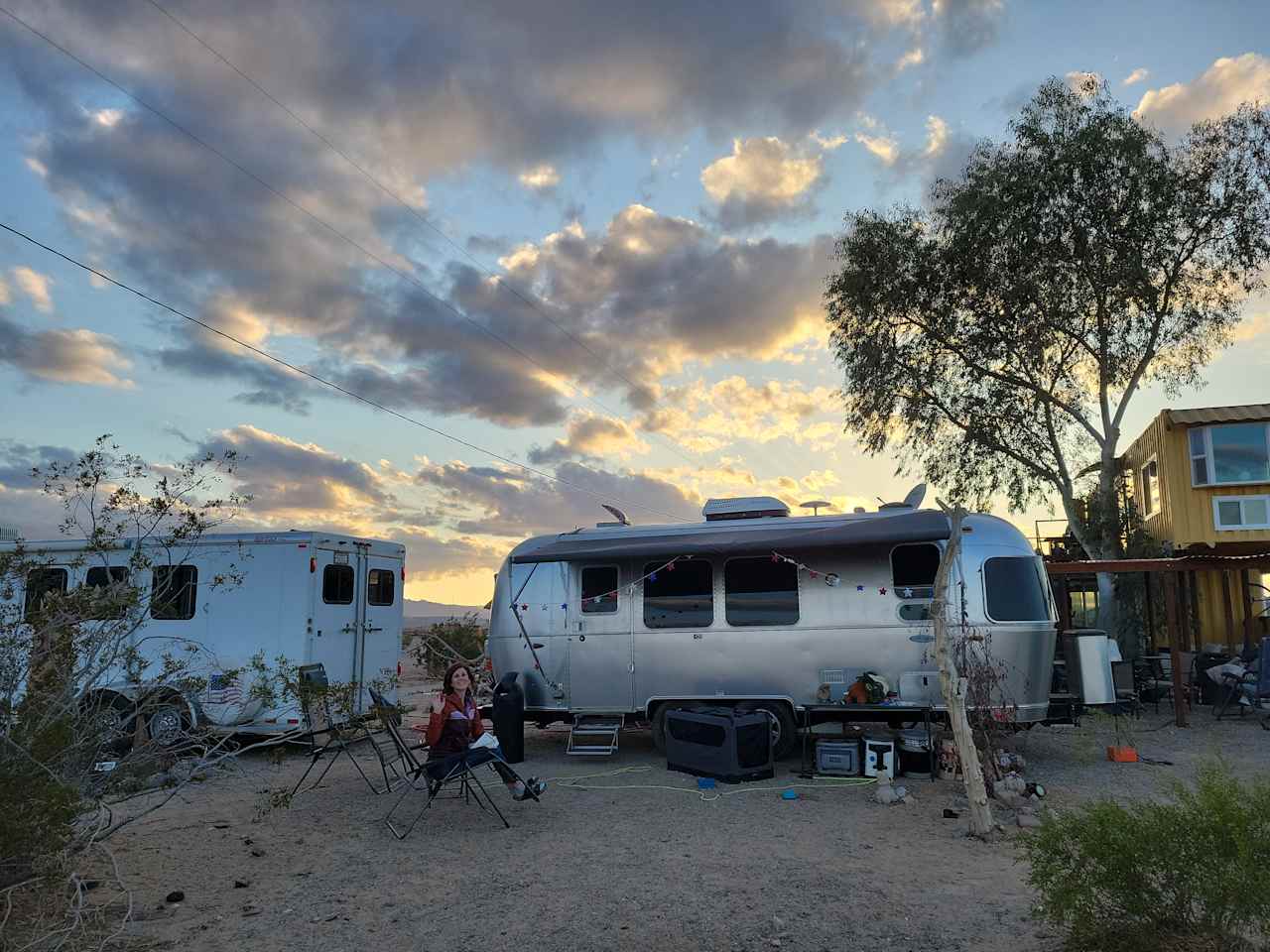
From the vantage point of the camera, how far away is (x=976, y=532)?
9797mm

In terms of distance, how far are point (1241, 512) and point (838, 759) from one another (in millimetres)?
14979

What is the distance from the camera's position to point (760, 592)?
403 inches

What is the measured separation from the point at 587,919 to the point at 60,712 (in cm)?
340

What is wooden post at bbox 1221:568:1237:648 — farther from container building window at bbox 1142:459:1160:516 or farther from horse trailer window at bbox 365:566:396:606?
horse trailer window at bbox 365:566:396:606

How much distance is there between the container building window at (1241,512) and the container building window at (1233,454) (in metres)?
0.43

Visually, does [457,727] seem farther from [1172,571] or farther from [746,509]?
[1172,571]

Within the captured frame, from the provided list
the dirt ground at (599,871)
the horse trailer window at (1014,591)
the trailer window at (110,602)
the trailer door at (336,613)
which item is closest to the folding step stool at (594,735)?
the dirt ground at (599,871)

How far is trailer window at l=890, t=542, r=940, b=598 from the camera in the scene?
964cm

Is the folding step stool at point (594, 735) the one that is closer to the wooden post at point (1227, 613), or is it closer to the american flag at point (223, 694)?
the american flag at point (223, 694)

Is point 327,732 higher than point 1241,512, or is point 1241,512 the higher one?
point 1241,512

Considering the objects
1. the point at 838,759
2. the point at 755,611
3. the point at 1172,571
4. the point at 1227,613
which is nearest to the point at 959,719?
the point at 838,759

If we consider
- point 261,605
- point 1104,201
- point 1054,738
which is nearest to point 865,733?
point 1054,738

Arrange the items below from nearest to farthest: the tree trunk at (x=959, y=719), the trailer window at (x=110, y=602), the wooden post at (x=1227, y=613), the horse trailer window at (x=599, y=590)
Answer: the trailer window at (x=110, y=602) < the tree trunk at (x=959, y=719) < the horse trailer window at (x=599, y=590) < the wooden post at (x=1227, y=613)

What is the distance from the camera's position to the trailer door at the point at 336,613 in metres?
10.9
